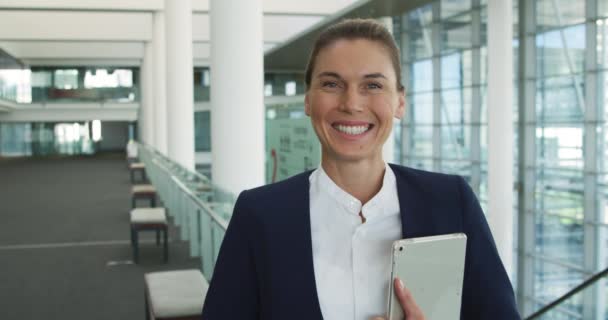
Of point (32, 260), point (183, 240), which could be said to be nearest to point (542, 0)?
point (183, 240)

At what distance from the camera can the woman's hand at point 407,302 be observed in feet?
4.54

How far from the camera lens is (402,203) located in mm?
1515

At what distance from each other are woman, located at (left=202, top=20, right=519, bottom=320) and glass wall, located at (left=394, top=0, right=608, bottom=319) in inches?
679

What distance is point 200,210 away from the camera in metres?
8.57

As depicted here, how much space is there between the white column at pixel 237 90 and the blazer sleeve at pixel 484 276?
6.32m

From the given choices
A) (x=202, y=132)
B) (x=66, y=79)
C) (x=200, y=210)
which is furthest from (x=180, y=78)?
(x=66, y=79)

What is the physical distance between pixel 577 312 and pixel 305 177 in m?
19.2

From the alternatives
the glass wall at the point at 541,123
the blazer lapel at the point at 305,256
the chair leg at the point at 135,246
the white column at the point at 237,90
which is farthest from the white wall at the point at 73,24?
the blazer lapel at the point at 305,256

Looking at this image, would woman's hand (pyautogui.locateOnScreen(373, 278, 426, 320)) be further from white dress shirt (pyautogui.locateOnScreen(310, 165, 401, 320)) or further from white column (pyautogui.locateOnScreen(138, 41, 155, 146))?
white column (pyautogui.locateOnScreen(138, 41, 155, 146))

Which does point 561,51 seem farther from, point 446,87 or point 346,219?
point 346,219

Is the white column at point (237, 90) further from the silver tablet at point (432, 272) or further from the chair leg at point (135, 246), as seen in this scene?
the silver tablet at point (432, 272)

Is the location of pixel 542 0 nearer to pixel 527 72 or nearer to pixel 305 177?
pixel 527 72

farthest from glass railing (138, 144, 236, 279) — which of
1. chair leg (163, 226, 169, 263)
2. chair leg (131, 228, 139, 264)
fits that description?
chair leg (131, 228, 139, 264)

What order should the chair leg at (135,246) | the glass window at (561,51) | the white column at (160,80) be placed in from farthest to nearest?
the white column at (160,80), the glass window at (561,51), the chair leg at (135,246)
